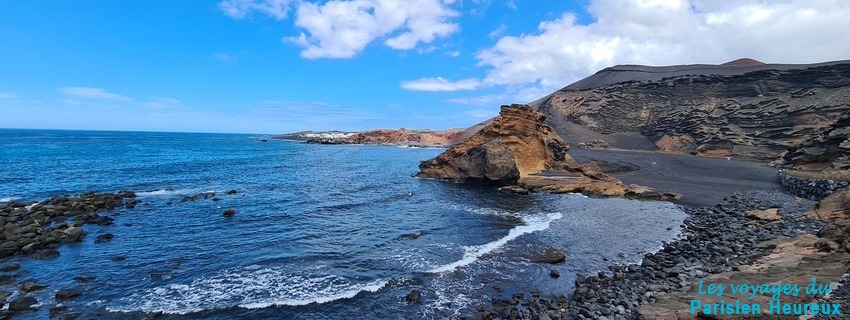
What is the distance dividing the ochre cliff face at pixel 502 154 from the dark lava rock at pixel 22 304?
3259cm

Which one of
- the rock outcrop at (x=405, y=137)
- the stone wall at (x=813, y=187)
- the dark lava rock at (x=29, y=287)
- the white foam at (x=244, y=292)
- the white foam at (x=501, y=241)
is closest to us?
the white foam at (x=244, y=292)

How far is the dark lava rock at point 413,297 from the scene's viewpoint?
13.8 m

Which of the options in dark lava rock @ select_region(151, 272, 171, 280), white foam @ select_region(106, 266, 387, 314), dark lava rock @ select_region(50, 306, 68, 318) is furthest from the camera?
dark lava rock @ select_region(151, 272, 171, 280)

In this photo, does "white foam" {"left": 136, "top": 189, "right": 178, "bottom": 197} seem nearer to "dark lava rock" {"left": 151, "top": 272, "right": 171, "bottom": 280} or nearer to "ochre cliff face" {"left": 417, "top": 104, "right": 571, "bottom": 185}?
"dark lava rock" {"left": 151, "top": 272, "right": 171, "bottom": 280}

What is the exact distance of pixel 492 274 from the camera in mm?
16344

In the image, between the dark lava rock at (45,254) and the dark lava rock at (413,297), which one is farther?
the dark lava rock at (45,254)

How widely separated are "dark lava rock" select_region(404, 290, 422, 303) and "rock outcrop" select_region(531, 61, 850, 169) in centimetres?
4579

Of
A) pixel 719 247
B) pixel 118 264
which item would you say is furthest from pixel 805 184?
pixel 118 264

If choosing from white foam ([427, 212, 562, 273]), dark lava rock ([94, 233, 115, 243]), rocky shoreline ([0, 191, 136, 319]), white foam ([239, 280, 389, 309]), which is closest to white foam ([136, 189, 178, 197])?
rocky shoreline ([0, 191, 136, 319])

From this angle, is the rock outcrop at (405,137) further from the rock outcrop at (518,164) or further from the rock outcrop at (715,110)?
Answer: the rock outcrop at (518,164)

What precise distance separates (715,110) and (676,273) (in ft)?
275

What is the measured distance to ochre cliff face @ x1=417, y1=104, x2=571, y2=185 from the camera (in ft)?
129

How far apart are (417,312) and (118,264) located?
1338cm

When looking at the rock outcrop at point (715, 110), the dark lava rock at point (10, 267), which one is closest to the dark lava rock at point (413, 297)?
the dark lava rock at point (10, 267)
